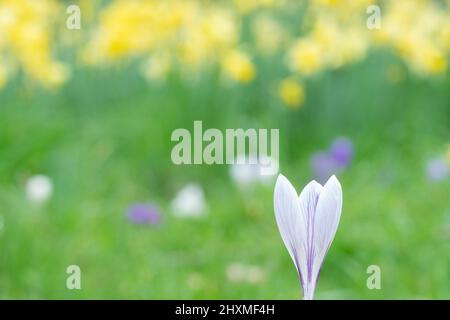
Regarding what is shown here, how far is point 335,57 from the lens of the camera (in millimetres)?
3934

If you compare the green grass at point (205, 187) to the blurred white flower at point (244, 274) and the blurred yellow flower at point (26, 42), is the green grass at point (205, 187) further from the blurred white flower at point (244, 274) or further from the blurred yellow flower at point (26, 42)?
the blurred yellow flower at point (26, 42)

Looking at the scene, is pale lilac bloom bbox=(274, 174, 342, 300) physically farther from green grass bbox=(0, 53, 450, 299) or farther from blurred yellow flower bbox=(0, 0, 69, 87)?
blurred yellow flower bbox=(0, 0, 69, 87)

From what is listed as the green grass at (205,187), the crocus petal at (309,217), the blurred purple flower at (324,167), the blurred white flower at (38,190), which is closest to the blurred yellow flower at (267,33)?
the green grass at (205,187)

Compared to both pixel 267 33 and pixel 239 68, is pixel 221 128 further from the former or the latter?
pixel 267 33

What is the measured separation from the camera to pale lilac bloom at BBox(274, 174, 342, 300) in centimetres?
93

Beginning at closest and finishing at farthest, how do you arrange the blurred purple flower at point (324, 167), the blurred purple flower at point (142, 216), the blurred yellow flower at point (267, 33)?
the blurred purple flower at point (142, 216), the blurred purple flower at point (324, 167), the blurred yellow flower at point (267, 33)

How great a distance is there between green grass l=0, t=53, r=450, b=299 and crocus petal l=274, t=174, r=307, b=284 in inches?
48.6

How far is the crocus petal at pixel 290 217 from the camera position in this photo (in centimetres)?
93

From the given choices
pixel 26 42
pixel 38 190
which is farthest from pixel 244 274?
pixel 26 42

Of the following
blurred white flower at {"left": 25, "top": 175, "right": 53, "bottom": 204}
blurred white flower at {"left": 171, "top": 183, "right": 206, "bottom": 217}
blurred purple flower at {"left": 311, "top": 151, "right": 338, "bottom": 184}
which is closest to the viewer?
blurred white flower at {"left": 25, "top": 175, "right": 53, "bottom": 204}

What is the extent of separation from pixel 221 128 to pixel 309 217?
2854mm

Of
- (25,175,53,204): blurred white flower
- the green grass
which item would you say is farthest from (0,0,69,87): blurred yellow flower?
(25,175,53,204): blurred white flower

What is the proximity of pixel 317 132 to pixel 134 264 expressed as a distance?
5.37 feet
